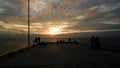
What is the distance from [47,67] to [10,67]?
2.21 metres

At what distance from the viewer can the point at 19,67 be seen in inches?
463

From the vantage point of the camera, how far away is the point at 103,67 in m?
11.5

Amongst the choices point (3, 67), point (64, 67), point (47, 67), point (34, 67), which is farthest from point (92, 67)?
point (3, 67)

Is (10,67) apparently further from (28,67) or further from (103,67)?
(103,67)

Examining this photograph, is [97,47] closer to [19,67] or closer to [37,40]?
[19,67]

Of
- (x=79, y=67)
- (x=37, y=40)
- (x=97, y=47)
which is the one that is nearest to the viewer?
(x=79, y=67)

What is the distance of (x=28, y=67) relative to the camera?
11.7 meters

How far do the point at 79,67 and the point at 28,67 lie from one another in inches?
118

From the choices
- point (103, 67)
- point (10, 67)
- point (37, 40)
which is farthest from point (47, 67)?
point (37, 40)

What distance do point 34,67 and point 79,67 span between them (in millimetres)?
2636

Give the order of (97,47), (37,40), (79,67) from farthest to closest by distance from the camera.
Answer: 1. (37,40)
2. (97,47)
3. (79,67)

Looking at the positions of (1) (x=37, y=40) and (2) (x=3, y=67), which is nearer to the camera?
(2) (x=3, y=67)

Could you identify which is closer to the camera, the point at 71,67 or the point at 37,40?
the point at 71,67

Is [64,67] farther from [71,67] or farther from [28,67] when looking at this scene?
[28,67]
